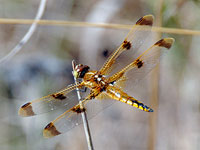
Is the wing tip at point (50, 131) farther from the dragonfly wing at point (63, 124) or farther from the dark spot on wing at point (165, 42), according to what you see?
the dark spot on wing at point (165, 42)

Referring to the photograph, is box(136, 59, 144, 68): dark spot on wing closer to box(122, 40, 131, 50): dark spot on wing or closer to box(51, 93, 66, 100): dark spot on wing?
box(122, 40, 131, 50): dark spot on wing

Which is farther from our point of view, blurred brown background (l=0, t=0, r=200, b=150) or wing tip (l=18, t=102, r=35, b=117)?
blurred brown background (l=0, t=0, r=200, b=150)

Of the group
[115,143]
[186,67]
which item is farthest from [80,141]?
[186,67]

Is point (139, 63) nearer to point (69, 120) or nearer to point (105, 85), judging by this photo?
point (105, 85)

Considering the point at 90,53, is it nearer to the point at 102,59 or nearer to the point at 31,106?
the point at 102,59

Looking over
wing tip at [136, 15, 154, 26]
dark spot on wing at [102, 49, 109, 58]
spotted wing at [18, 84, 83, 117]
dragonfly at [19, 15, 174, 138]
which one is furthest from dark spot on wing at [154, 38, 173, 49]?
dark spot on wing at [102, 49, 109, 58]

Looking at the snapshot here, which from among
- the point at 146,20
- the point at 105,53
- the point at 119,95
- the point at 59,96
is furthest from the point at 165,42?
the point at 105,53

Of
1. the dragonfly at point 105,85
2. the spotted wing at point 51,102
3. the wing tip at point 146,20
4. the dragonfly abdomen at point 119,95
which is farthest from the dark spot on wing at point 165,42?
the spotted wing at point 51,102
